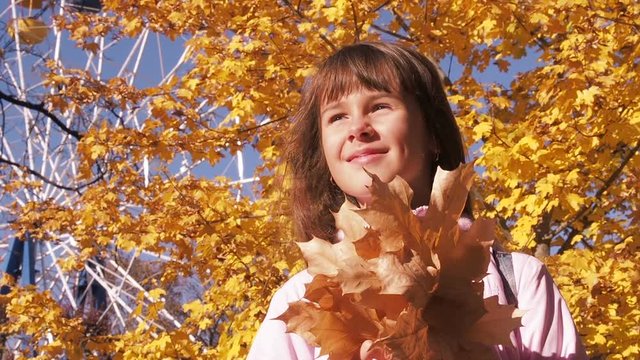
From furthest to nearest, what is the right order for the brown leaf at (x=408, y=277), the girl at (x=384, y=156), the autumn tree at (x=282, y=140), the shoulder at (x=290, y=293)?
1. the autumn tree at (x=282, y=140)
2. the shoulder at (x=290, y=293)
3. the girl at (x=384, y=156)
4. the brown leaf at (x=408, y=277)

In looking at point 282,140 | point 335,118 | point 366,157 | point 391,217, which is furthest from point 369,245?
point 282,140

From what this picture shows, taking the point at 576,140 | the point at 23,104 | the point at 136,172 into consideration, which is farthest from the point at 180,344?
the point at 576,140

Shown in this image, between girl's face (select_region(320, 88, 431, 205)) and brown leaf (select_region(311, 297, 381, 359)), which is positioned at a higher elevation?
girl's face (select_region(320, 88, 431, 205))

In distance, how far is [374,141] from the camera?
51.0 inches

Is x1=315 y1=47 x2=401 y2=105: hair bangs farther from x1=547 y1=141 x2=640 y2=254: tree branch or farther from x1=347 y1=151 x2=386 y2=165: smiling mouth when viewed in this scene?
x1=547 y1=141 x2=640 y2=254: tree branch

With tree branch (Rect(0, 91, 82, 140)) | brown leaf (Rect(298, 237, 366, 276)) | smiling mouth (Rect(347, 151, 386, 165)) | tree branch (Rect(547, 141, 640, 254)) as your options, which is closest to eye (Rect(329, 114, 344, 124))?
smiling mouth (Rect(347, 151, 386, 165))

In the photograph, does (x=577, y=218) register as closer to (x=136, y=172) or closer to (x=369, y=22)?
(x=369, y=22)

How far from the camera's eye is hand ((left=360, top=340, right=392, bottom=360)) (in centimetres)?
81

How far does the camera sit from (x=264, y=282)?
3.82 meters

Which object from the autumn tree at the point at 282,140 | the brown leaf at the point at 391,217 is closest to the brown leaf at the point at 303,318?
the brown leaf at the point at 391,217

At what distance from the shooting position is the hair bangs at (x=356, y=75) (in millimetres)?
1394

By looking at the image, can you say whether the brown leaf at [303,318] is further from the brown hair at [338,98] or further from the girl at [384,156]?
the brown hair at [338,98]

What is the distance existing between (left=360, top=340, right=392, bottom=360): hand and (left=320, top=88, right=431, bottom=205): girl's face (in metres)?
0.47

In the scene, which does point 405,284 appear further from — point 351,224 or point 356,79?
point 356,79
